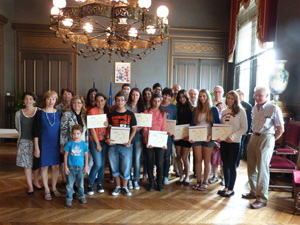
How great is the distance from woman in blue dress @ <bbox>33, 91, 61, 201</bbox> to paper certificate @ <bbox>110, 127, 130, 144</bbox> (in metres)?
0.66

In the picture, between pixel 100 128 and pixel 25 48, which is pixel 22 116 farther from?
pixel 25 48

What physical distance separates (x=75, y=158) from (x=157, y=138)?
3.41 feet

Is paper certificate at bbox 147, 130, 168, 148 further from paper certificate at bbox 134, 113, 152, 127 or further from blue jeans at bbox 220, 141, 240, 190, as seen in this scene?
blue jeans at bbox 220, 141, 240, 190

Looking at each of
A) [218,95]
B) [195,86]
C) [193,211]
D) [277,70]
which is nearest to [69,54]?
[195,86]

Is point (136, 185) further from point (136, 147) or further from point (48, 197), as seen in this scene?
point (48, 197)

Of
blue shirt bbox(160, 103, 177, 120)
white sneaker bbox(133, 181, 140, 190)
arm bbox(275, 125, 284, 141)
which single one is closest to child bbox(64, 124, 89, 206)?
white sneaker bbox(133, 181, 140, 190)

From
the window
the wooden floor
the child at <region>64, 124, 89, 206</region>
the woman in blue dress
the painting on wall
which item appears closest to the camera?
the wooden floor

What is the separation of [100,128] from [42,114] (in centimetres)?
70

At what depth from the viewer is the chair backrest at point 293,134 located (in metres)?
3.61

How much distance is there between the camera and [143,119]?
3322mm

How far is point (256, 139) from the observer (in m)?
3.09

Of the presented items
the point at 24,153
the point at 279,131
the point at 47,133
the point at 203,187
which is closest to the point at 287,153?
the point at 279,131

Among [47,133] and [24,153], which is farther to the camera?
[24,153]

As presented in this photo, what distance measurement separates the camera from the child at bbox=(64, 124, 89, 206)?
9.57 feet
